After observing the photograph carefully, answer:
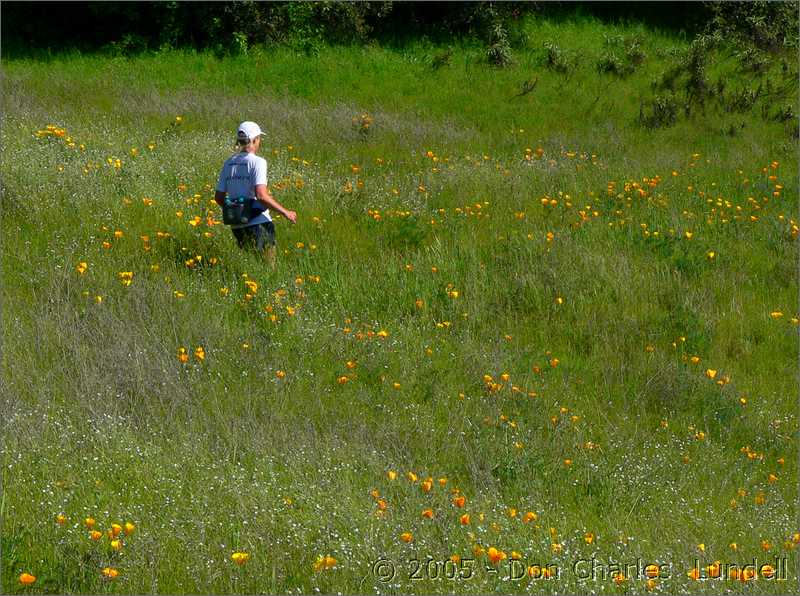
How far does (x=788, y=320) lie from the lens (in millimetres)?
7574

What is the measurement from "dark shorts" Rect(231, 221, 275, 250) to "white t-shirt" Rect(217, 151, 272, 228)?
71 millimetres

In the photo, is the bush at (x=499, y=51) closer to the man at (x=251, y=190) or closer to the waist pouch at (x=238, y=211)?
the man at (x=251, y=190)

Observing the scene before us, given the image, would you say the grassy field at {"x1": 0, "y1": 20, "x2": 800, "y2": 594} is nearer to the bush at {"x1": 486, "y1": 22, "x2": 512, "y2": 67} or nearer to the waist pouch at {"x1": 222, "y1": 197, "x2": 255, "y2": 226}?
the waist pouch at {"x1": 222, "y1": 197, "x2": 255, "y2": 226}

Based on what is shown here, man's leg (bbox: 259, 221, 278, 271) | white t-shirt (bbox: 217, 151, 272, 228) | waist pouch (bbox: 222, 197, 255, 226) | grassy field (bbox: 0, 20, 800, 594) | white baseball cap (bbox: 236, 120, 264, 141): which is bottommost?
grassy field (bbox: 0, 20, 800, 594)

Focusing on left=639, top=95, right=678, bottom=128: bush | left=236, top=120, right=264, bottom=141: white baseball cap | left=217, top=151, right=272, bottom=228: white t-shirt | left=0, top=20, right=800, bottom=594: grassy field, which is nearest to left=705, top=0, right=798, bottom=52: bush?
left=639, top=95, right=678, bottom=128: bush

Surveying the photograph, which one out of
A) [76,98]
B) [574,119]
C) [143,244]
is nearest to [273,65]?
[76,98]

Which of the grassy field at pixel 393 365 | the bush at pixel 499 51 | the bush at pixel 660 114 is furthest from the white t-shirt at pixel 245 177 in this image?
the bush at pixel 499 51

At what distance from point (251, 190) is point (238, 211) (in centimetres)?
21

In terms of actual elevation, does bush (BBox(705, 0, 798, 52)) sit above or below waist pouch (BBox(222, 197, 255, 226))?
above

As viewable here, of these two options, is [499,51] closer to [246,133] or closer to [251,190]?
[246,133]

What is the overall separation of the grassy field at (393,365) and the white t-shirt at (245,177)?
50cm

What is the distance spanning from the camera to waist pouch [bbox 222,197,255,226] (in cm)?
717

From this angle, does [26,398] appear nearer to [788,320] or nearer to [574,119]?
[788,320]

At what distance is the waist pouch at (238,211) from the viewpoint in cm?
717
